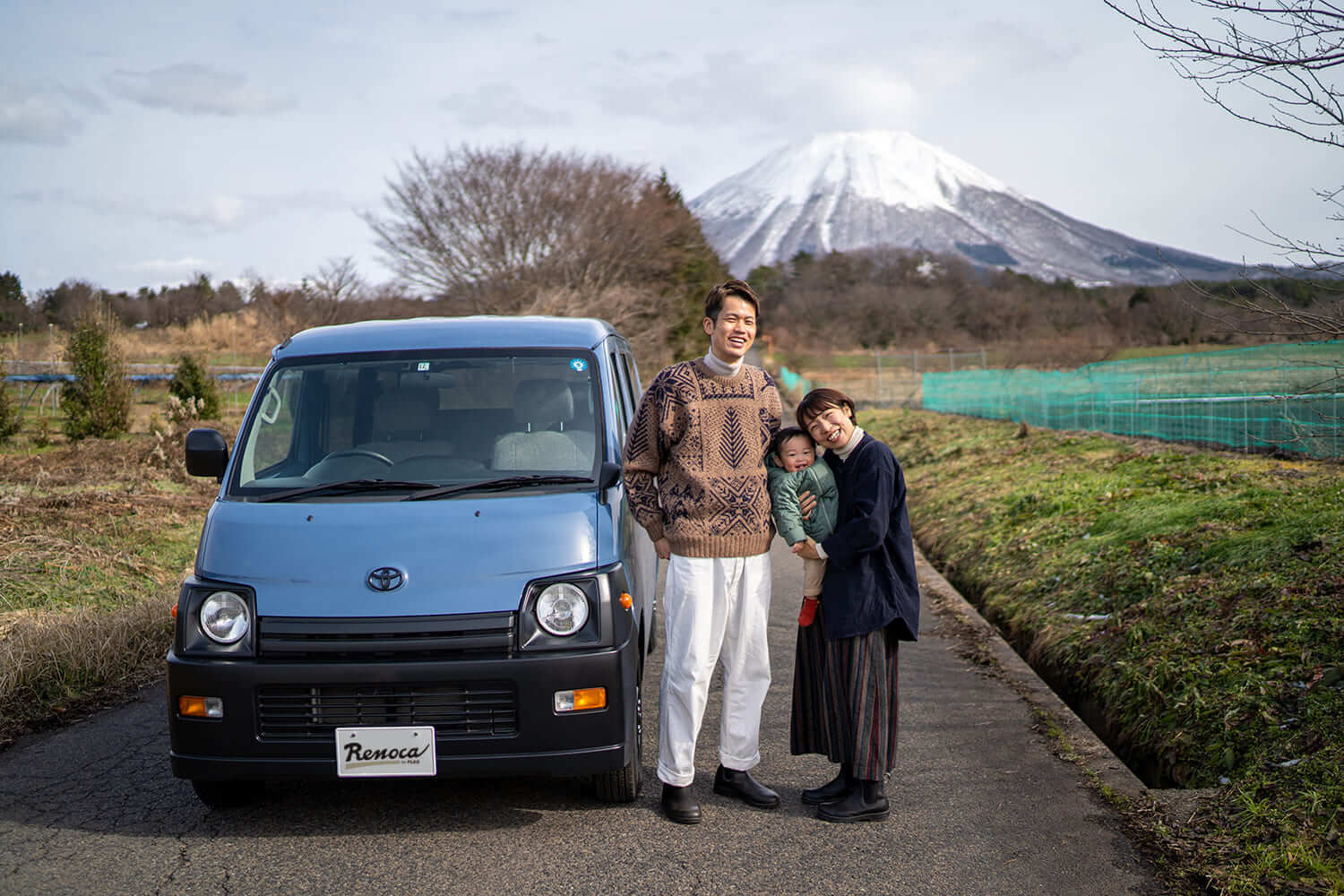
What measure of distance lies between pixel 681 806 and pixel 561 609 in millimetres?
892

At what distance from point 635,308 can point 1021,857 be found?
37.5 m

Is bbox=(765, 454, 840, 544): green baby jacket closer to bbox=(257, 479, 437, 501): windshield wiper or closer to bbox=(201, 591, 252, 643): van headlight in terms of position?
bbox=(257, 479, 437, 501): windshield wiper

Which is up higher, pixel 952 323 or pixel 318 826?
pixel 952 323

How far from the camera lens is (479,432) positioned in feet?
15.6

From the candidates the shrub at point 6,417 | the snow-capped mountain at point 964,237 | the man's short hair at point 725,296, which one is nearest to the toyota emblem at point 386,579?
the man's short hair at point 725,296

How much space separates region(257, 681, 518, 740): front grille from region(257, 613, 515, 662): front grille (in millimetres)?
110

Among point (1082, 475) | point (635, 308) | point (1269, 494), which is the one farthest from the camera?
point (635, 308)

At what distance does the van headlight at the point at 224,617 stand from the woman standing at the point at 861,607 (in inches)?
79.7

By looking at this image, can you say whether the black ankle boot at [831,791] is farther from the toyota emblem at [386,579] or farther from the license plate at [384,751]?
the toyota emblem at [386,579]

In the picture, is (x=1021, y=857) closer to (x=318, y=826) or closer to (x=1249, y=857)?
(x=1249, y=857)

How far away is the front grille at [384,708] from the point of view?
3756 mm

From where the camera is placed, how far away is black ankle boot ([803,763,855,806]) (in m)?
4.20

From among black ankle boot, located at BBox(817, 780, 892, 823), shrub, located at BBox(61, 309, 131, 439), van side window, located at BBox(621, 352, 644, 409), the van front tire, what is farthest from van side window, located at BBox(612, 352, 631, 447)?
shrub, located at BBox(61, 309, 131, 439)

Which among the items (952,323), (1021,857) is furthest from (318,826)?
(952,323)
